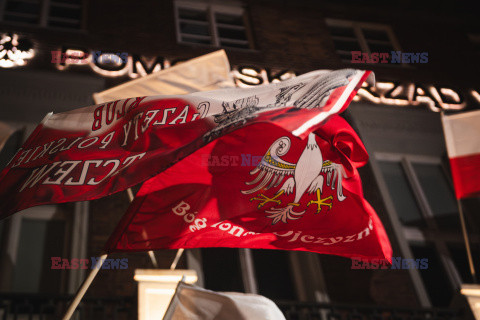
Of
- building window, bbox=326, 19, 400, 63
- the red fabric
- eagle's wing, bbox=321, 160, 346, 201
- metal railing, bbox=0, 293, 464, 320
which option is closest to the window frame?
metal railing, bbox=0, 293, 464, 320

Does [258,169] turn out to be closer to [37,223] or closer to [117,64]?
[37,223]

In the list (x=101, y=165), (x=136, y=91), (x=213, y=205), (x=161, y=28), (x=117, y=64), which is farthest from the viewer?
(x=161, y=28)

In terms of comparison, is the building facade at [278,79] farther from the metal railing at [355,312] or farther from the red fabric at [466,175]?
the red fabric at [466,175]

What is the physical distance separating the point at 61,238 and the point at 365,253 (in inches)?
160

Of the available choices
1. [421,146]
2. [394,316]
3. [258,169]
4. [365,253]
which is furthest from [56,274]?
[421,146]

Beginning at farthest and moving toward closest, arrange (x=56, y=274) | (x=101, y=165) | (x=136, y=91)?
(x=56, y=274) → (x=136, y=91) → (x=101, y=165)

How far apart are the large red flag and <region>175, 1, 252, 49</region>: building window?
587cm

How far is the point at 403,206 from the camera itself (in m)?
8.07

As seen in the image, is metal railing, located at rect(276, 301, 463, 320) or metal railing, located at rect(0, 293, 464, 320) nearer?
metal railing, located at rect(0, 293, 464, 320)

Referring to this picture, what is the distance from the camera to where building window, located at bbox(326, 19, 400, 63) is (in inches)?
438

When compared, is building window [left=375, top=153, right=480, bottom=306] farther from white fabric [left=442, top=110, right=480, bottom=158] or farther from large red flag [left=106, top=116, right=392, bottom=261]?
large red flag [left=106, top=116, right=392, bottom=261]

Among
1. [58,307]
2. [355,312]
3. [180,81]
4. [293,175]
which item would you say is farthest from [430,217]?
[58,307]

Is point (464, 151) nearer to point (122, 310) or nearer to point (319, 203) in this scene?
point (319, 203)

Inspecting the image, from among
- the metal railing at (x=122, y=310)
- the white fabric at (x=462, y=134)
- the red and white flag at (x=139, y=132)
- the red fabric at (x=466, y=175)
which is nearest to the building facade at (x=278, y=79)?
the metal railing at (x=122, y=310)
